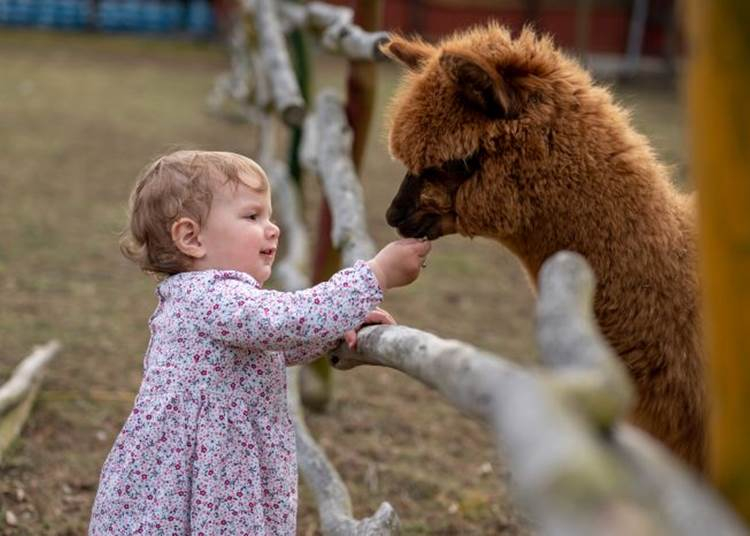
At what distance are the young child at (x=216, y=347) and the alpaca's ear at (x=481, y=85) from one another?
363 millimetres

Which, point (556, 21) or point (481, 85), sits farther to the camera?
point (556, 21)

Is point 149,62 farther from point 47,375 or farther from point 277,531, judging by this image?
point 277,531

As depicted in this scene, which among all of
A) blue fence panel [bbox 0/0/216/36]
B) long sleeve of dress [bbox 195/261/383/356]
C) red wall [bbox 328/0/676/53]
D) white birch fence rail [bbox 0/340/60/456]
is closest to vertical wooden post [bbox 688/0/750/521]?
long sleeve of dress [bbox 195/261/383/356]

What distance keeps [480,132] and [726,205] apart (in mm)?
1403

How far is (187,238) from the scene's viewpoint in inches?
95.6

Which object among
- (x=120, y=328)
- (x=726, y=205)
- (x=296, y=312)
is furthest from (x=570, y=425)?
(x=120, y=328)

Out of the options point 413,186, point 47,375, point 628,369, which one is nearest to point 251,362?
point 413,186

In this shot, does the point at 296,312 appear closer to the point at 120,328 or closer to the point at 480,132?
the point at 480,132

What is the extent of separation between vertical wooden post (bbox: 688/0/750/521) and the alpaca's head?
1.30 meters

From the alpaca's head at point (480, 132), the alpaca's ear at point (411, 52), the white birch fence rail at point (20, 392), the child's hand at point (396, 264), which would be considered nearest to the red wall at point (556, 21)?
the white birch fence rail at point (20, 392)

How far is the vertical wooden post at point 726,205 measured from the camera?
3.82 ft

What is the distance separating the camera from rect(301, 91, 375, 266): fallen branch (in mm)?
3357

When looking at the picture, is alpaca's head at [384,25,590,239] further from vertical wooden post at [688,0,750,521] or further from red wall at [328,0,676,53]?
red wall at [328,0,676,53]

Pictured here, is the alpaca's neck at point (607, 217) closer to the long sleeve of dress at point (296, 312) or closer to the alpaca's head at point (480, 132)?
the alpaca's head at point (480, 132)
